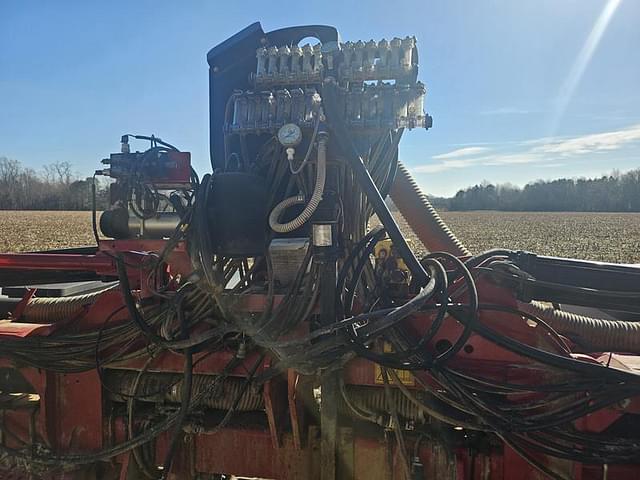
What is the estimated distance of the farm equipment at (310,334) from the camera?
1.68 metres

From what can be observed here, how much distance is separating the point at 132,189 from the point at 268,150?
24.8 inches

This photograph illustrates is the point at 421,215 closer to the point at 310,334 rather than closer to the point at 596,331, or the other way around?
the point at 596,331

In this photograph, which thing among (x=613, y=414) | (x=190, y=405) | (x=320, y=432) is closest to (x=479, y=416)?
(x=613, y=414)

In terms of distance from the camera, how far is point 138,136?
2.20 metres

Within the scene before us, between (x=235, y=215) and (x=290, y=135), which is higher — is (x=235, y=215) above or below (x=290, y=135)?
below

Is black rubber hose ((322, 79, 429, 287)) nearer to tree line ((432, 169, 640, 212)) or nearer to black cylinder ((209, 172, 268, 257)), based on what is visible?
black cylinder ((209, 172, 268, 257))

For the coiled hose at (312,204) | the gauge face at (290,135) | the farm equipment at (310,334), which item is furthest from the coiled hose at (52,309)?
the gauge face at (290,135)

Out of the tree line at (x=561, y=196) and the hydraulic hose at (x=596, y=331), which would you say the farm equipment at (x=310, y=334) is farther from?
the tree line at (x=561, y=196)

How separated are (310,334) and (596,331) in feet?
4.02

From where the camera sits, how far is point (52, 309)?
237 cm

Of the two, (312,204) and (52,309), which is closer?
Result: (312,204)

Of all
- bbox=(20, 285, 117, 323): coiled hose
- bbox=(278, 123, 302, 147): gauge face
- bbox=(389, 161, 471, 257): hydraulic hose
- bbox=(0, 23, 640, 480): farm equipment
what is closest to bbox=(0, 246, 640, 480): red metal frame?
bbox=(0, 23, 640, 480): farm equipment

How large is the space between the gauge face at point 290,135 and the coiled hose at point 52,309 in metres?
1.13

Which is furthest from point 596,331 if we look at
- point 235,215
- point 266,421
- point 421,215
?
point 235,215
